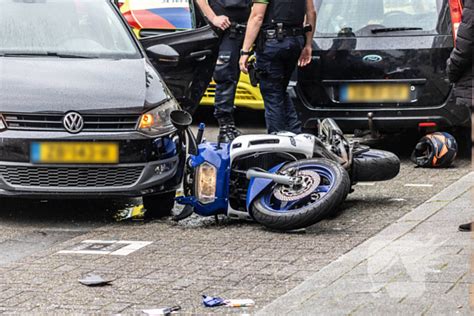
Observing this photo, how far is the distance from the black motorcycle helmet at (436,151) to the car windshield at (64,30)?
285 centimetres

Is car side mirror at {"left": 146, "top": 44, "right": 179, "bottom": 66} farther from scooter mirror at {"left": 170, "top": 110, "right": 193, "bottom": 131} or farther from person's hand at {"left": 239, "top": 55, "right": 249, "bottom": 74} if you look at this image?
scooter mirror at {"left": 170, "top": 110, "right": 193, "bottom": 131}

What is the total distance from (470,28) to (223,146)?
207cm

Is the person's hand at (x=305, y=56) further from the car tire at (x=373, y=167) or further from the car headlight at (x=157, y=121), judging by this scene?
the car headlight at (x=157, y=121)

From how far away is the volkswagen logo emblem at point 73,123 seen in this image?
7785 mm

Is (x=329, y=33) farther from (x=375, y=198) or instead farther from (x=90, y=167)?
(x=90, y=167)

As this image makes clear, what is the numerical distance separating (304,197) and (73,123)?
1603 mm

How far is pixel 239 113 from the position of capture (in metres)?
14.8

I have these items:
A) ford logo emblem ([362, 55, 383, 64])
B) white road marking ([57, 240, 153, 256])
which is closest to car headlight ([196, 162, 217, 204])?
white road marking ([57, 240, 153, 256])

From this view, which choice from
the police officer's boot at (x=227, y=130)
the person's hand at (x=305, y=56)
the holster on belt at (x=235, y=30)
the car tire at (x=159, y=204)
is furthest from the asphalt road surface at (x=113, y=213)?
the holster on belt at (x=235, y=30)

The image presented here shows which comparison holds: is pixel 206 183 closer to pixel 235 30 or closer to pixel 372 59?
pixel 235 30

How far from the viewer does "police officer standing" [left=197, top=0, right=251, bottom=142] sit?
9.79 m

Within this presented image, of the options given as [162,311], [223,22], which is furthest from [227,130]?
[162,311]

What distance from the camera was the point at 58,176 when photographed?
Answer: 7793 millimetres

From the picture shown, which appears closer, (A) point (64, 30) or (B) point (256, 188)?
(B) point (256, 188)
